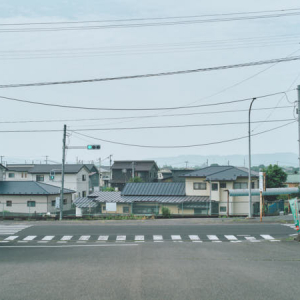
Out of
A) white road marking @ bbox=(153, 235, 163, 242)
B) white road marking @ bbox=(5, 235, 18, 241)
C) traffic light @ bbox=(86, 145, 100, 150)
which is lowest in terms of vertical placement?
white road marking @ bbox=(5, 235, 18, 241)

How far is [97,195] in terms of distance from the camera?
177 ft

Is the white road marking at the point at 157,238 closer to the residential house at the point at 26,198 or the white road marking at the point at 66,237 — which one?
the white road marking at the point at 66,237

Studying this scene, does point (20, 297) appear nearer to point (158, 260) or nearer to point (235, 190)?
point (158, 260)

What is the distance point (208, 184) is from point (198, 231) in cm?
2703

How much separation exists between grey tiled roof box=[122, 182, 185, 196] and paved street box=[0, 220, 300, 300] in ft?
91.6

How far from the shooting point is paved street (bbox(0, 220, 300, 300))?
33.1ft

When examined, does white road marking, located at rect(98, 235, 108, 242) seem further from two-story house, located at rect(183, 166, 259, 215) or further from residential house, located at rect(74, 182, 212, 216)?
two-story house, located at rect(183, 166, 259, 215)

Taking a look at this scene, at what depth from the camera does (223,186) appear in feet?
164

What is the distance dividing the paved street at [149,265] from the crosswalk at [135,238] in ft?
0.19

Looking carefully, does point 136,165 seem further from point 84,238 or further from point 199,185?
point 84,238

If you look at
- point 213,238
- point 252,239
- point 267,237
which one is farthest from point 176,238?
point 267,237

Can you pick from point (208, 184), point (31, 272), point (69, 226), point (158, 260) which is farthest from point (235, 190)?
point (31, 272)

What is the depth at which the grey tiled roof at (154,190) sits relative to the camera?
54000mm

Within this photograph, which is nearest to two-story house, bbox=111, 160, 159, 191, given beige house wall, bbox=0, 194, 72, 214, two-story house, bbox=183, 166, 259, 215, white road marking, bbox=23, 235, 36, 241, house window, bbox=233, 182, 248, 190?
two-story house, bbox=183, 166, 259, 215
